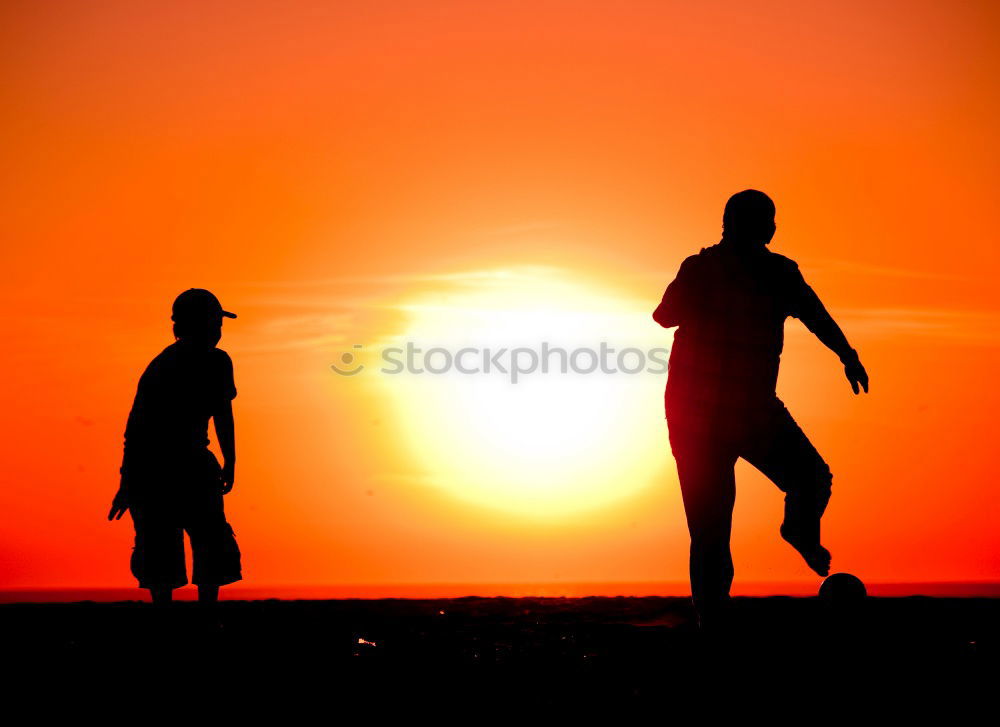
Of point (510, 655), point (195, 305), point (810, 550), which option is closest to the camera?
point (510, 655)

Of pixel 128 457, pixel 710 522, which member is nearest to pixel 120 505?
pixel 128 457

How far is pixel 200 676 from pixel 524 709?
5.96ft

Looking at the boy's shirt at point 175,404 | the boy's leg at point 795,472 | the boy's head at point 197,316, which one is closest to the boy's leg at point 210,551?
the boy's shirt at point 175,404

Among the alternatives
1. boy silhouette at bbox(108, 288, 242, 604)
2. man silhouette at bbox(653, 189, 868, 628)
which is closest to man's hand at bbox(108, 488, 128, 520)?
boy silhouette at bbox(108, 288, 242, 604)

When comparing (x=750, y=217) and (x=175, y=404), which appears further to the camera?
(x=175, y=404)

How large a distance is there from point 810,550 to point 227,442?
3.73 meters

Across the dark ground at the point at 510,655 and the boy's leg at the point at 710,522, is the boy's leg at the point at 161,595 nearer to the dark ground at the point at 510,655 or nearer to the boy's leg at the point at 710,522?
the dark ground at the point at 510,655

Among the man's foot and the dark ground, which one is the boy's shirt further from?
the man's foot

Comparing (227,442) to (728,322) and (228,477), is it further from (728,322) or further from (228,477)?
(728,322)

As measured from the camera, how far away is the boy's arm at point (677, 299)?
23.6 ft

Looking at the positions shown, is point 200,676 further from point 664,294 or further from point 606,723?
point 664,294

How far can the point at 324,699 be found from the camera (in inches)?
206

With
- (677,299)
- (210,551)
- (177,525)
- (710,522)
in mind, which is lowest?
(210,551)

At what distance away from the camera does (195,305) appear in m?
7.99
